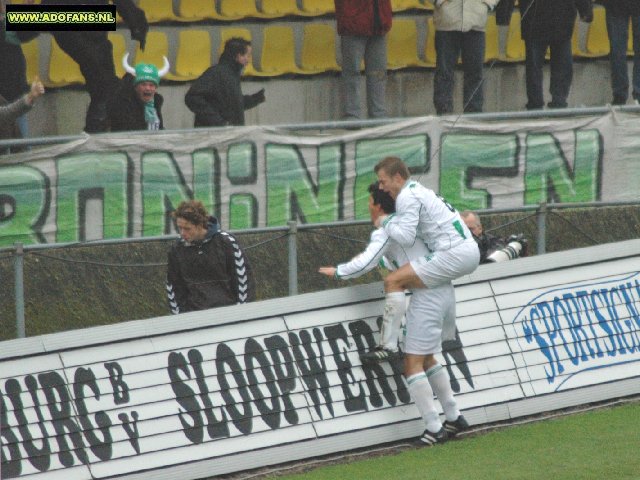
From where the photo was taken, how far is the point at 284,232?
40.8 ft

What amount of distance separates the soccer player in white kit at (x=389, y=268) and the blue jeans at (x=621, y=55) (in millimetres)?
7046

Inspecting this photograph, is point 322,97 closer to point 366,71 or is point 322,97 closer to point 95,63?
point 366,71

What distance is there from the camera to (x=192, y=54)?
1588 cm

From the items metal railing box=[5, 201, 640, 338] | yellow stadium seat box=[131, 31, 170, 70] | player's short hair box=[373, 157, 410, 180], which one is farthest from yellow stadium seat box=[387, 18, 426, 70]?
player's short hair box=[373, 157, 410, 180]

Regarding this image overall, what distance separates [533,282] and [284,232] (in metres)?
2.58

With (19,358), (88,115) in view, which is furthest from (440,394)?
(88,115)

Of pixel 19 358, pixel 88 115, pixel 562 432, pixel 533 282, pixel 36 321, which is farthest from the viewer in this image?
pixel 88 115

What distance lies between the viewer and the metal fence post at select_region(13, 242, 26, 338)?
1137 cm

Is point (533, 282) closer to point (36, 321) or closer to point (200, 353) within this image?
point (200, 353)

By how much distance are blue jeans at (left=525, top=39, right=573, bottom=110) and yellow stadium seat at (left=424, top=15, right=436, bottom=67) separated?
4.69 feet

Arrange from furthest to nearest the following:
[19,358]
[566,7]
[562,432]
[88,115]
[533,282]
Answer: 1. [566,7]
2. [88,115]
3. [533,282]
4. [562,432]
5. [19,358]

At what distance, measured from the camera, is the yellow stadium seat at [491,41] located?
56.5 ft

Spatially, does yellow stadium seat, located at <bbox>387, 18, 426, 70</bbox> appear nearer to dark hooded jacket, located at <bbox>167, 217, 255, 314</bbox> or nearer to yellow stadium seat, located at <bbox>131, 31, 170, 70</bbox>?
yellow stadium seat, located at <bbox>131, 31, 170, 70</bbox>

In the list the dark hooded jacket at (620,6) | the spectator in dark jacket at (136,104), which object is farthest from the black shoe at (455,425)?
the dark hooded jacket at (620,6)
